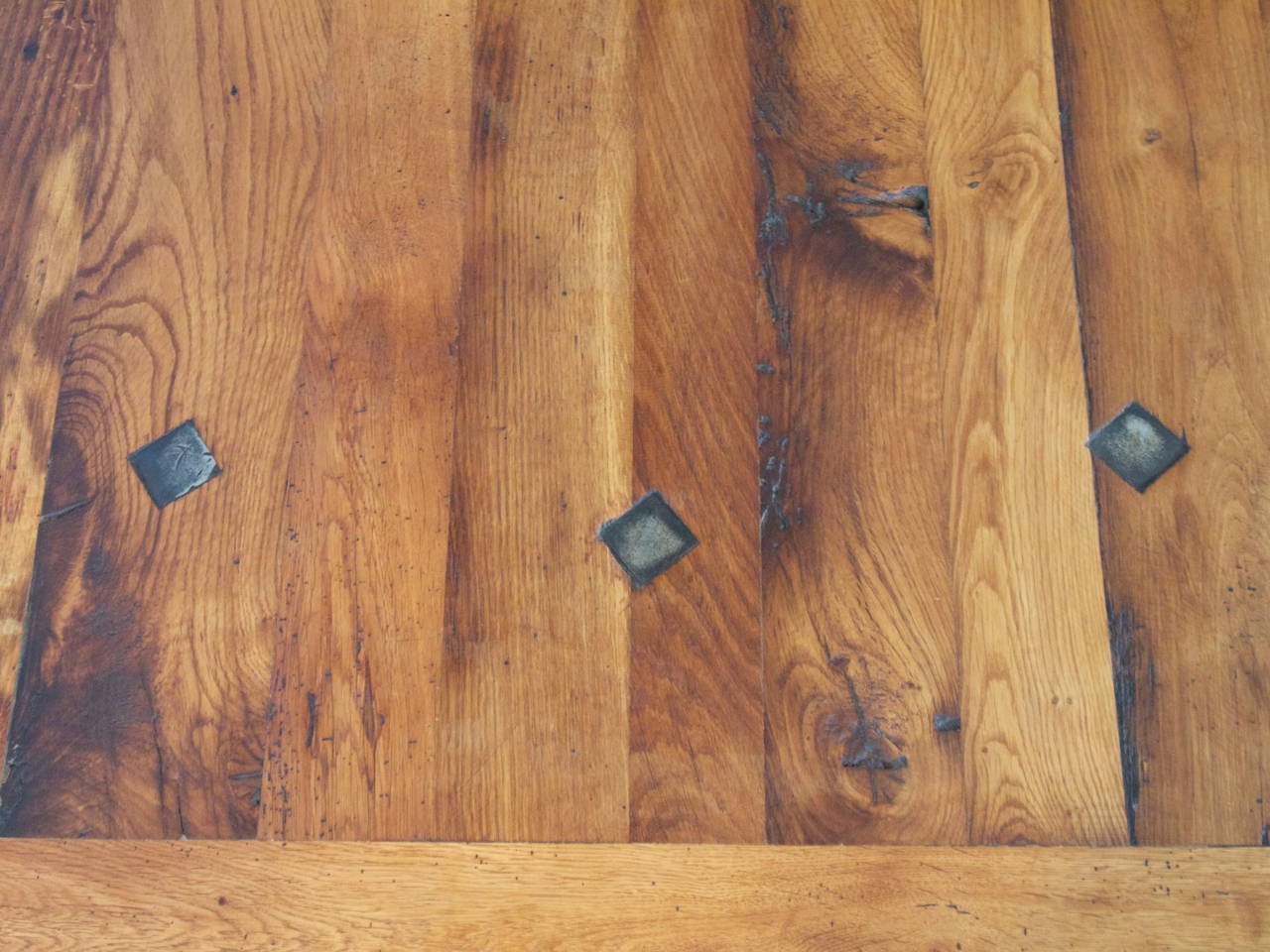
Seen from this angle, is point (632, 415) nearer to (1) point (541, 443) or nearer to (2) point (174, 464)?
(1) point (541, 443)

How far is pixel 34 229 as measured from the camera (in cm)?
112

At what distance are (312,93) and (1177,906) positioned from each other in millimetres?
1363

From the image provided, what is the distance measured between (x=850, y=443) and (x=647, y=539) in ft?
0.86

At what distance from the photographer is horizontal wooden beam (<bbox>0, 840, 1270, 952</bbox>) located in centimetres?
91

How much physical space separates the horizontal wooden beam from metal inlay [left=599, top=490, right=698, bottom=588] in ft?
0.98

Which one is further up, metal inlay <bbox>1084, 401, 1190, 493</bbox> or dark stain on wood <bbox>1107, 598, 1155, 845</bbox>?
metal inlay <bbox>1084, 401, 1190, 493</bbox>

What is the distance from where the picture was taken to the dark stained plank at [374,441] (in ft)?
3.20

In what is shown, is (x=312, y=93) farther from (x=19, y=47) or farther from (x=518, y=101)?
(x=19, y=47)

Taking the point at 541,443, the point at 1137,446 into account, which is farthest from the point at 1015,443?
the point at 541,443

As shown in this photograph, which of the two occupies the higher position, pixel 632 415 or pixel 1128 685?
pixel 632 415

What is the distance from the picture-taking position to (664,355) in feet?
3.45

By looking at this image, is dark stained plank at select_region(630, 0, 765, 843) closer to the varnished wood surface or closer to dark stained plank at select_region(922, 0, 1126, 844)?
the varnished wood surface

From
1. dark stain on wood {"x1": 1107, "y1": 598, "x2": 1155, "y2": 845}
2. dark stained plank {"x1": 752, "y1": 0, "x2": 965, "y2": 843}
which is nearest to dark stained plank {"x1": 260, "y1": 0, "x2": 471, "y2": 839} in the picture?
dark stained plank {"x1": 752, "y1": 0, "x2": 965, "y2": 843}

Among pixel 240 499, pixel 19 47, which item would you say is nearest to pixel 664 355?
pixel 240 499
